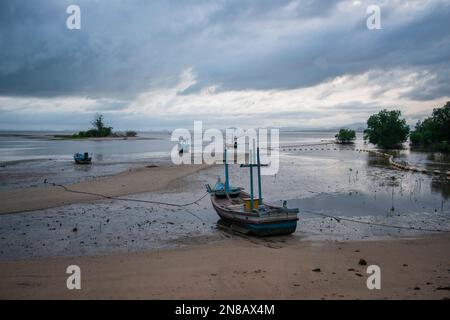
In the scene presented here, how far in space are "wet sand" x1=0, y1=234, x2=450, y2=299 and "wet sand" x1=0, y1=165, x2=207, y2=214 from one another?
10.4 metres

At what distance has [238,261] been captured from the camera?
11266 mm

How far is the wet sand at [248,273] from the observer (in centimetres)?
862

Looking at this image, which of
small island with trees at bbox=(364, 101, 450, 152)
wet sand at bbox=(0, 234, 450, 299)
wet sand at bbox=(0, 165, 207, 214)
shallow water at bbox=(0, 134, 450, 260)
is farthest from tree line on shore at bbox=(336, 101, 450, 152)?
wet sand at bbox=(0, 234, 450, 299)

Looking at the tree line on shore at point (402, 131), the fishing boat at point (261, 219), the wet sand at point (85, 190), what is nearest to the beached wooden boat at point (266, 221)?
the fishing boat at point (261, 219)

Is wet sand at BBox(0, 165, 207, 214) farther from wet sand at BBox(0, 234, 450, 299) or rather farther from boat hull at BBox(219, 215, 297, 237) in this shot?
boat hull at BBox(219, 215, 297, 237)

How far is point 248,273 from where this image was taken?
10.0 meters

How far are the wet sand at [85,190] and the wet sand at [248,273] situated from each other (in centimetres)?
1036

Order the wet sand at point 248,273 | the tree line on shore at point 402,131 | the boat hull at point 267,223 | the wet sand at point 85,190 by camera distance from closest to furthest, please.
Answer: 1. the wet sand at point 248,273
2. the boat hull at point 267,223
3. the wet sand at point 85,190
4. the tree line on shore at point 402,131

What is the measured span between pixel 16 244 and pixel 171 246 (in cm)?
615

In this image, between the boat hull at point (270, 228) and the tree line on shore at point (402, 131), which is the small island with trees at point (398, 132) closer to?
the tree line on shore at point (402, 131)

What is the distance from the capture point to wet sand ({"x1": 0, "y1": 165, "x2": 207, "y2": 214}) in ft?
69.8

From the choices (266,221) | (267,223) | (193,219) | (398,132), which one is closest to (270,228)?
(267,223)
